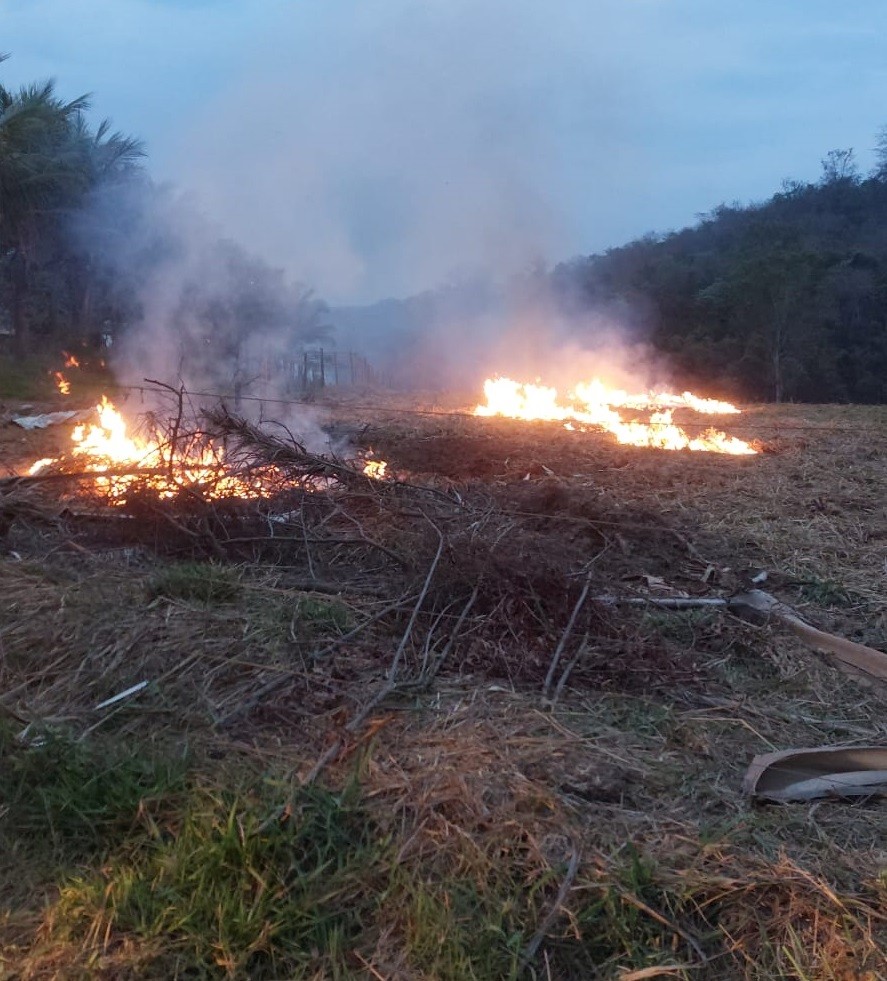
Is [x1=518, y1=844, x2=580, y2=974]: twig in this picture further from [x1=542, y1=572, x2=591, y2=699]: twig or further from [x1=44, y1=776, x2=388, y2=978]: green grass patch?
[x1=542, y1=572, x2=591, y2=699]: twig

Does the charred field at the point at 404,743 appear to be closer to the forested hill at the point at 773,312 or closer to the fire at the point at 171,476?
the fire at the point at 171,476

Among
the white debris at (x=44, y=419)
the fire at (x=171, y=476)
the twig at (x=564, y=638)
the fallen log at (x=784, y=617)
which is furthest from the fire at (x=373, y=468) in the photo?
the white debris at (x=44, y=419)

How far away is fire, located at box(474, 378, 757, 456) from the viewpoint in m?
11.4

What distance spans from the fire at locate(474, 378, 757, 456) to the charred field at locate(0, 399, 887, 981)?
16.7 feet

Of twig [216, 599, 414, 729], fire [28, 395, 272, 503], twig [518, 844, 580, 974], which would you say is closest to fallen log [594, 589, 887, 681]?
twig [216, 599, 414, 729]

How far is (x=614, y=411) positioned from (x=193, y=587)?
13.0 m

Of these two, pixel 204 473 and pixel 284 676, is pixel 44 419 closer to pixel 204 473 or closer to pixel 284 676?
pixel 204 473

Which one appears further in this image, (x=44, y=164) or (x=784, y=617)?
(x=44, y=164)

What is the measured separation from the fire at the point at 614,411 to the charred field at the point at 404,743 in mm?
5085

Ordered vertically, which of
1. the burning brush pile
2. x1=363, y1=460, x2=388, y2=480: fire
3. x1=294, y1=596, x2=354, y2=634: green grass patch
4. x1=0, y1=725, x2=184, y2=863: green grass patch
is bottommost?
x1=0, y1=725, x2=184, y2=863: green grass patch

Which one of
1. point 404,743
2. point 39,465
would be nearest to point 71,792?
point 404,743

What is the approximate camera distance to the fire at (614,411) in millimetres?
11414

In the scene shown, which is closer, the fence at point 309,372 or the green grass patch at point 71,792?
the green grass patch at point 71,792

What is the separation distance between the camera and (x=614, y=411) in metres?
16.6
